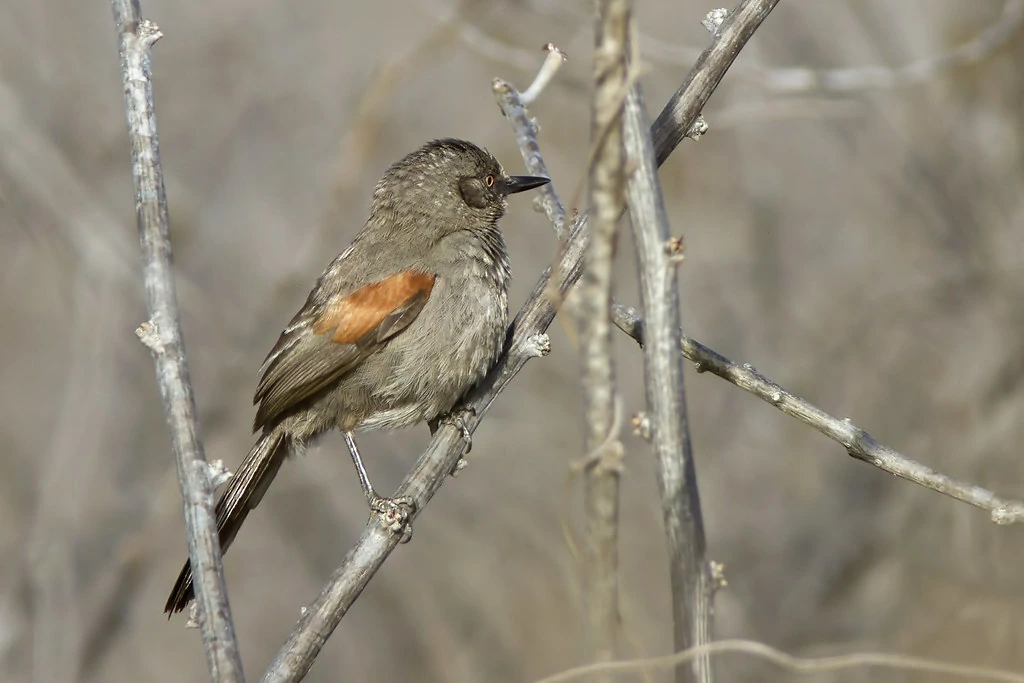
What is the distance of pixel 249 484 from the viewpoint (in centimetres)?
418

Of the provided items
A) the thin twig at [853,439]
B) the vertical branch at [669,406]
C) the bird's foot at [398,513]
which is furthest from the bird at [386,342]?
the vertical branch at [669,406]

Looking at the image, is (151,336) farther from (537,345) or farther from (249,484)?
(249,484)

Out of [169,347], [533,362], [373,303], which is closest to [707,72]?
[169,347]

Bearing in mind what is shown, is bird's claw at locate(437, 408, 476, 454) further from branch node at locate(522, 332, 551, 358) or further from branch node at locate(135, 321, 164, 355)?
branch node at locate(135, 321, 164, 355)

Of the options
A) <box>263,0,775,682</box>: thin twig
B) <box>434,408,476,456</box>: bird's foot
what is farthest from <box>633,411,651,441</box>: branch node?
<box>434,408,476,456</box>: bird's foot

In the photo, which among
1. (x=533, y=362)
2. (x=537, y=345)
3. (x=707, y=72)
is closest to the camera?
(x=707, y=72)

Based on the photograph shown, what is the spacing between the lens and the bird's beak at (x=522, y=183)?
3979 mm

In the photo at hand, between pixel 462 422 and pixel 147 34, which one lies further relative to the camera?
pixel 462 422

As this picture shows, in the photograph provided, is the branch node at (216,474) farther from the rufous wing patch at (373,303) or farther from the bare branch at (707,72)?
the rufous wing patch at (373,303)

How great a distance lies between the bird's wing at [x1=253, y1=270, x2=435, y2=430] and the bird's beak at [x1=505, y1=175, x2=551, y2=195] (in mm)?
583

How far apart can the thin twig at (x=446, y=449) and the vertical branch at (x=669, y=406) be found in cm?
32

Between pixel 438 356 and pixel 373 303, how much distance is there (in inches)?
16.2

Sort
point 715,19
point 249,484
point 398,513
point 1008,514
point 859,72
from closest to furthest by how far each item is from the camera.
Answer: point 1008,514
point 715,19
point 398,513
point 249,484
point 859,72

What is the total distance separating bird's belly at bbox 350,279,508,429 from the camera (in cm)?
391
